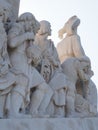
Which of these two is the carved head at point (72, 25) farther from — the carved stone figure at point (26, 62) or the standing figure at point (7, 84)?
the standing figure at point (7, 84)

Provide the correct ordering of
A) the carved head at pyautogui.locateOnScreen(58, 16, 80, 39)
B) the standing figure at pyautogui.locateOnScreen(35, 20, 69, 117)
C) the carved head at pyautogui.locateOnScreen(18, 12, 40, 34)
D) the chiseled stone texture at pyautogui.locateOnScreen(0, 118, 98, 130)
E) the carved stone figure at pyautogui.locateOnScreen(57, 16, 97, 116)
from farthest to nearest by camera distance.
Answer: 1. the carved head at pyautogui.locateOnScreen(58, 16, 80, 39)
2. the carved stone figure at pyautogui.locateOnScreen(57, 16, 97, 116)
3. the standing figure at pyautogui.locateOnScreen(35, 20, 69, 117)
4. the carved head at pyautogui.locateOnScreen(18, 12, 40, 34)
5. the chiseled stone texture at pyautogui.locateOnScreen(0, 118, 98, 130)

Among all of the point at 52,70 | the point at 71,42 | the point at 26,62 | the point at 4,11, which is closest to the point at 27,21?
the point at 4,11

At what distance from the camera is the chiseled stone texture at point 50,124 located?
17.2ft

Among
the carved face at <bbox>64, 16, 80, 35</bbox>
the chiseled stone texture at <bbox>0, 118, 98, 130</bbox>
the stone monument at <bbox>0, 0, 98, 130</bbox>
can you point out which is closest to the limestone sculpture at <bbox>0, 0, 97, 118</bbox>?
the stone monument at <bbox>0, 0, 98, 130</bbox>

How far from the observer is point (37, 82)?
6.21 m

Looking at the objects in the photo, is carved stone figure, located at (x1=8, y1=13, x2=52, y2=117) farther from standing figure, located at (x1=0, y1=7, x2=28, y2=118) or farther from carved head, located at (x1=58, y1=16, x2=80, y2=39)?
carved head, located at (x1=58, y1=16, x2=80, y2=39)

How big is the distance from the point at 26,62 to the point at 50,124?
1205 millimetres

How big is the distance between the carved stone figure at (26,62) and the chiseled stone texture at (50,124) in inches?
18.7

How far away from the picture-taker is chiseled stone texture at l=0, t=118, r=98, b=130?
5.25 metres

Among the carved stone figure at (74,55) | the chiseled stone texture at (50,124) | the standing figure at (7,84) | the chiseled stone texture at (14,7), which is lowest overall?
the chiseled stone texture at (50,124)

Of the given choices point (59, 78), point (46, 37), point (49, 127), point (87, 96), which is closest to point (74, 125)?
point (49, 127)

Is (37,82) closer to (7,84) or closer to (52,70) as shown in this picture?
(7,84)

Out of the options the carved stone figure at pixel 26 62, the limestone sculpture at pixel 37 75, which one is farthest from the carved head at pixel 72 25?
the carved stone figure at pixel 26 62

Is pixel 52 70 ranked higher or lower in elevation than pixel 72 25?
lower
